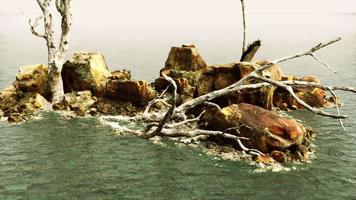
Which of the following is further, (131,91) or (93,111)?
(131,91)

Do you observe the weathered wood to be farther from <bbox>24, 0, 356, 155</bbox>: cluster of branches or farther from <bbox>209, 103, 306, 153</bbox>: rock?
<bbox>209, 103, 306, 153</bbox>: rock

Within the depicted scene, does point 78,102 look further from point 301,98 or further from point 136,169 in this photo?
point 301,98

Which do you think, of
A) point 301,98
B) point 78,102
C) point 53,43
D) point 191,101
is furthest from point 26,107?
point 301,98

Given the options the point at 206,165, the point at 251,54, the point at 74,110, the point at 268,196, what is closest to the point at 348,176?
the point at 268,196

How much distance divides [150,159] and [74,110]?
39.2ft

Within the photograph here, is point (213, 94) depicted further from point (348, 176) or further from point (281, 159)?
point (348, 176)

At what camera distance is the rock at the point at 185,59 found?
41.8 m

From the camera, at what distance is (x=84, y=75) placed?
35.7m

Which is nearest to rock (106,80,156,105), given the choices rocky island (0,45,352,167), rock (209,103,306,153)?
rocky island (0,45,352,167)

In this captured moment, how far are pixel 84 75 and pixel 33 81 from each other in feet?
13.8

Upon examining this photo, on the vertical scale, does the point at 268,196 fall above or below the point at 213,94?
below

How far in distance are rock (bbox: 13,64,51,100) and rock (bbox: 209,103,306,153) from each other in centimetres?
1691

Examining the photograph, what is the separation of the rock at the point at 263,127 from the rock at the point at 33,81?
1691 centimetres

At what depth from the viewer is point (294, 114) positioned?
34.0 meters
